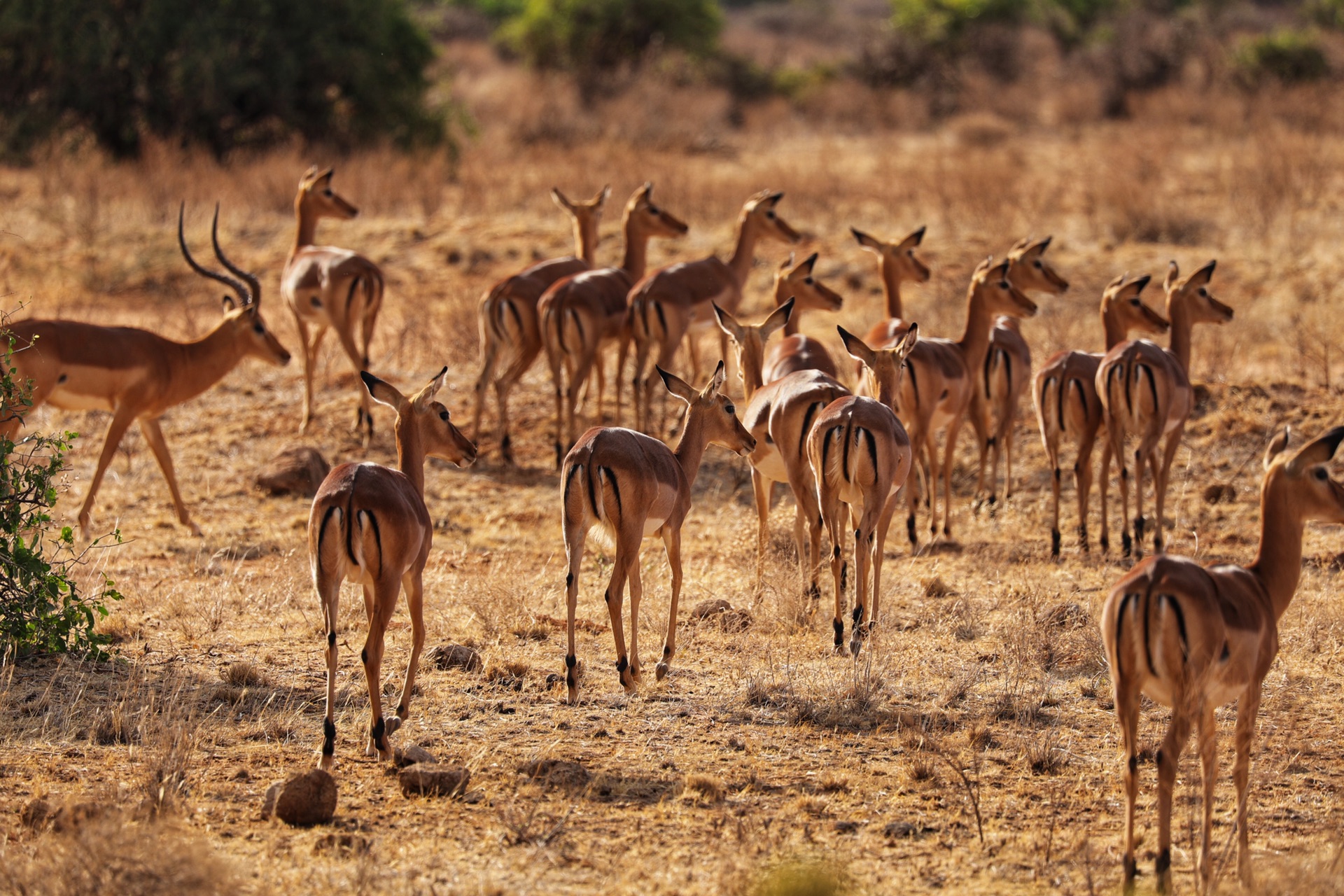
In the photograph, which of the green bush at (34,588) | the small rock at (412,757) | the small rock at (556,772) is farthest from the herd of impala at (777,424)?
the green bush at (34,588)

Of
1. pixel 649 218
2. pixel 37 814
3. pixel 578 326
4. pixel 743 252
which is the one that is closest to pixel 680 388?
pixel 37 814

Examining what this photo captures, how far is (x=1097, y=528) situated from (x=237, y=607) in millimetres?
5656

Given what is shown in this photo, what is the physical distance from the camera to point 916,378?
9211 mm

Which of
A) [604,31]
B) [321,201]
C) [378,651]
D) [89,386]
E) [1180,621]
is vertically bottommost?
[378,651]

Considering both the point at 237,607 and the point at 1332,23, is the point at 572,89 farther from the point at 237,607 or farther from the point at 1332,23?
the point at 237,607

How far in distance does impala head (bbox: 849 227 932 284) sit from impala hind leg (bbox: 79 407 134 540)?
17.3 feet

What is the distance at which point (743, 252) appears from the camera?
11.9 meters

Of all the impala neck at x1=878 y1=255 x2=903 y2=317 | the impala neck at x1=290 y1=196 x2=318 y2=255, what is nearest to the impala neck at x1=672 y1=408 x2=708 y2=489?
the impala neck at x1=878 y1=255 x2=903 y2=317

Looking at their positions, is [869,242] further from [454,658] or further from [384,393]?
[384,393]

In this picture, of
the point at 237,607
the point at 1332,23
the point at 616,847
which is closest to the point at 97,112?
the point at 237,607

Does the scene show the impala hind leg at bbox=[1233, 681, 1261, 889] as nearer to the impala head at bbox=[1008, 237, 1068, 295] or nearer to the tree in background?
the impala head at bbox=[1008, 237, 1068, 295]

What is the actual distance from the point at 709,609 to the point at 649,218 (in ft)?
18.7

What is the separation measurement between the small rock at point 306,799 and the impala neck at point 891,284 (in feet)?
22.6

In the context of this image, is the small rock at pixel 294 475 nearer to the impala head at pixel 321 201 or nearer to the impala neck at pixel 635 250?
the impala neck at pixel 635 250
